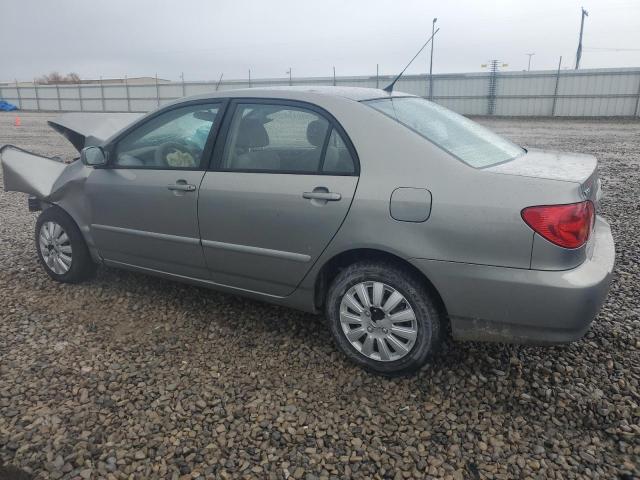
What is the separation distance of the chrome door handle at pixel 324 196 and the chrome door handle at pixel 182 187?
87 cm

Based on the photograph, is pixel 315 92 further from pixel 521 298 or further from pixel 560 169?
pixel 521 298

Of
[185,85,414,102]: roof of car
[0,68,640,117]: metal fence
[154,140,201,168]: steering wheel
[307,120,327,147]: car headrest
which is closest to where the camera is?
[307,120,327,147]: car headrest

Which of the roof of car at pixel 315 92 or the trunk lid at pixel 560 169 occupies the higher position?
the roof of car at pixel 315 92

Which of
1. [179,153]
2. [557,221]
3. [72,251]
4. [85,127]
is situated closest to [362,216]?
[557,221]

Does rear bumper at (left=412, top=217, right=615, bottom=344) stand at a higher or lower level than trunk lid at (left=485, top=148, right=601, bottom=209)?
lower

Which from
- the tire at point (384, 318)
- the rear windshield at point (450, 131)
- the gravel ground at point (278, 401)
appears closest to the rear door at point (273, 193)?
the tire at point (384, 318)

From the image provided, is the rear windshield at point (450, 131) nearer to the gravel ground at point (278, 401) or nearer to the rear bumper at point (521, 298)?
the rear bumper at point (521, 298)

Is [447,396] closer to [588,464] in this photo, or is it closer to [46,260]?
[588,464]

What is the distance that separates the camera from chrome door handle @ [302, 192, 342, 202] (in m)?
2.76

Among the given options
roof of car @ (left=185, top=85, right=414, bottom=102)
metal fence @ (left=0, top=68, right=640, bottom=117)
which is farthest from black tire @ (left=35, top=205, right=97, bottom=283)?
metal fence @ (left=0, top=68, right=640, bottom=117)

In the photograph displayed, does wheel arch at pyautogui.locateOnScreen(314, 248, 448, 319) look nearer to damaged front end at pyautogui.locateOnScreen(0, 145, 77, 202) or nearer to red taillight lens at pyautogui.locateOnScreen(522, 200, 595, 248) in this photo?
red taillight lens at pyautogui.locateOnScreen(522, 200, 595, 248)

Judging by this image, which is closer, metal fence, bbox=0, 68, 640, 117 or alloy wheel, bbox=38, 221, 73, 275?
alloy wheel, bbox=38, 221, 73, 275

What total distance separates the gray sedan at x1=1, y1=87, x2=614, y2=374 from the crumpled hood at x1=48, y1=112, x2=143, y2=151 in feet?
2.49

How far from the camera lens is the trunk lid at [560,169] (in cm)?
250
